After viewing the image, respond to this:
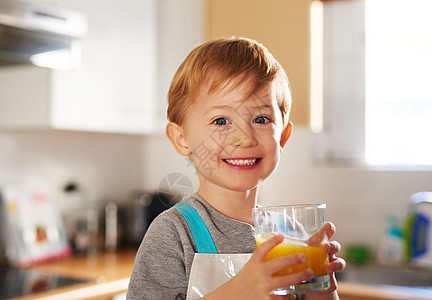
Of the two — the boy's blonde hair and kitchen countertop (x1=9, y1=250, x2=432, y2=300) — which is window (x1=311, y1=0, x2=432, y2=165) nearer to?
kitchen countertop (x1=9, y1=250, x2=432, y2=300)

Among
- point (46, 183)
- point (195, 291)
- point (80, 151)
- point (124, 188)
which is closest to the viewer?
point (195, 291)

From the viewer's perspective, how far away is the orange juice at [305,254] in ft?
1.86

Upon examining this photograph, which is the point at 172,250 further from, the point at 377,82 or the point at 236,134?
the point at 377,82

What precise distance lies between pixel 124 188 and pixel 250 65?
2.17 meters

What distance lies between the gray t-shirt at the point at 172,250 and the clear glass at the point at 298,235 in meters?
0.10

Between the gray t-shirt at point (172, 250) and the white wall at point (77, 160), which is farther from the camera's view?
the white wall at point (77, 160)

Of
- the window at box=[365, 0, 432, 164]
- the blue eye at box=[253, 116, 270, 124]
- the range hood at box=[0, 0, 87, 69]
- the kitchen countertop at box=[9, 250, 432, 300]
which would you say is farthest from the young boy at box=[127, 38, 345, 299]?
the window at box=[365, 0, 432, 164]

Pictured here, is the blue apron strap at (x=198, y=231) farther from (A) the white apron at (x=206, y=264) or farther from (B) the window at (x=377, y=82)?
(B) the window at (x=377, y=82)

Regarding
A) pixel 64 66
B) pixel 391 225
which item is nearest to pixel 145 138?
pixel 64 66

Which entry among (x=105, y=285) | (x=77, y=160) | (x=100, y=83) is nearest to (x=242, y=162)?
(x=105, y=285)

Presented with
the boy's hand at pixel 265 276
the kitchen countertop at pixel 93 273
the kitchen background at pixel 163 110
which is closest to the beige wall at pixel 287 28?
the kitchen background at pixel 163 110

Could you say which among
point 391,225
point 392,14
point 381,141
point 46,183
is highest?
point 392,14

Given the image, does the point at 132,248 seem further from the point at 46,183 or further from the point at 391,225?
the point at 391,225

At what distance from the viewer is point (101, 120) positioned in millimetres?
2191
